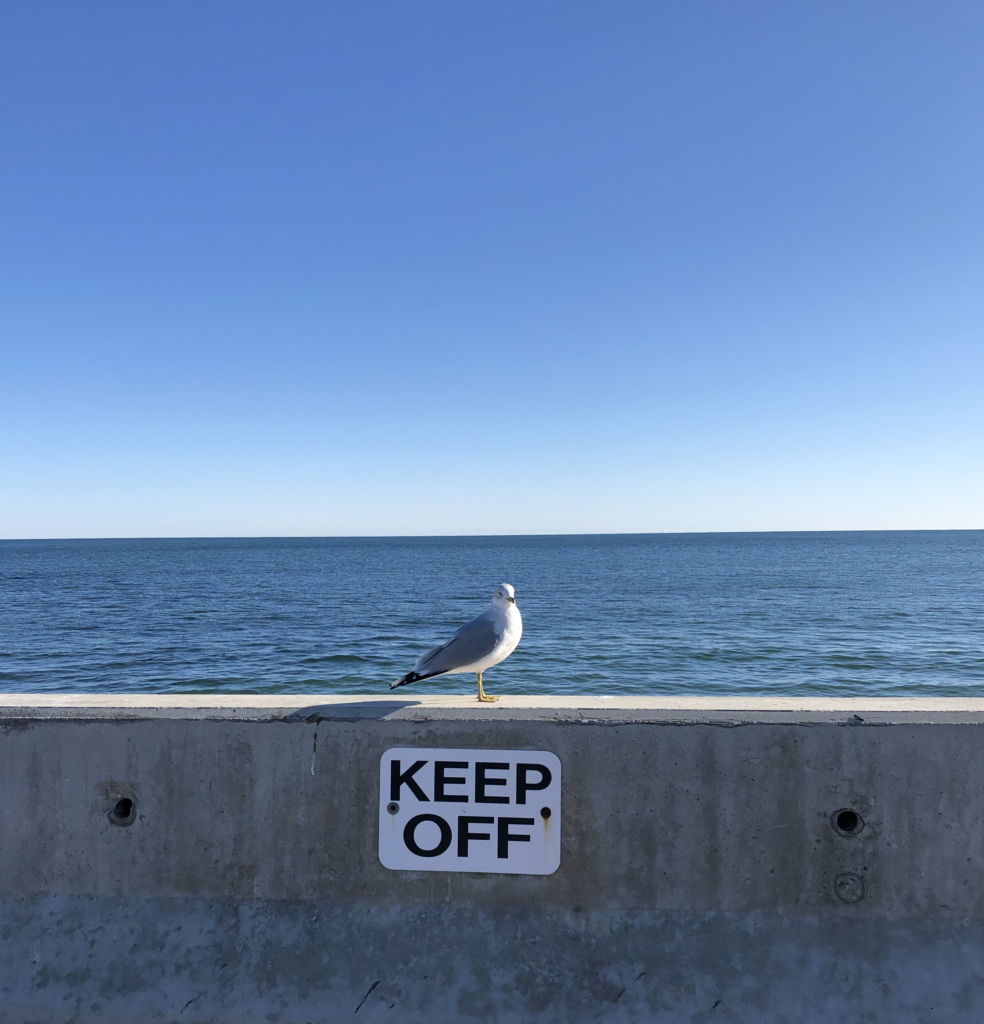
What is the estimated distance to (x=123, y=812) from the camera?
3.19 m

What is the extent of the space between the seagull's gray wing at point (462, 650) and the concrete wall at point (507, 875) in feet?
2.37

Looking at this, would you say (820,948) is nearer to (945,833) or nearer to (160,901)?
(945,833)

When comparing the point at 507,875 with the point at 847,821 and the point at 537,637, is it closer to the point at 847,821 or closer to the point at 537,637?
the point at 847,821

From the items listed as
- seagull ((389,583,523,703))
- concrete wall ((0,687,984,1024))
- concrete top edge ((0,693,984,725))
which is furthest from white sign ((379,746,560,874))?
seagull ((389,583,523,703))

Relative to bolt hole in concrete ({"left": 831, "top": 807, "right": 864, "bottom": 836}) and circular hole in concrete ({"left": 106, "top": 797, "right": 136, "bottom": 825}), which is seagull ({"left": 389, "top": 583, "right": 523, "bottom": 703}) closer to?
circular hole in concrete ({"left": 106, "top": 797, "right": 136, "bottom": 825})

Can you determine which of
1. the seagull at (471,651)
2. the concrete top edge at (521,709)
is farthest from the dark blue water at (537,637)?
the concrete top edge at (521,709)

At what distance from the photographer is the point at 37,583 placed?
6262 cm

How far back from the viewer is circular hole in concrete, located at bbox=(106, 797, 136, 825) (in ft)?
10.4

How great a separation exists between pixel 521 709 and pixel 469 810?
0.48 m

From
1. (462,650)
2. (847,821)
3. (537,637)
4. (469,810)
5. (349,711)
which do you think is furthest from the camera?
(537,637)

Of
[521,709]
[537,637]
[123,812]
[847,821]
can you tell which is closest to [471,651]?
[521,709]

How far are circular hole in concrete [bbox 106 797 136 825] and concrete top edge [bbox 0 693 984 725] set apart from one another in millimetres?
364

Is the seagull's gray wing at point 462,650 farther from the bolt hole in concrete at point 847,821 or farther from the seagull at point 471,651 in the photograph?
the bolt hole in concrete at point 847,821

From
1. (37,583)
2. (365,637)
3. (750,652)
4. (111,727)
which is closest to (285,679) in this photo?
(365,637)
